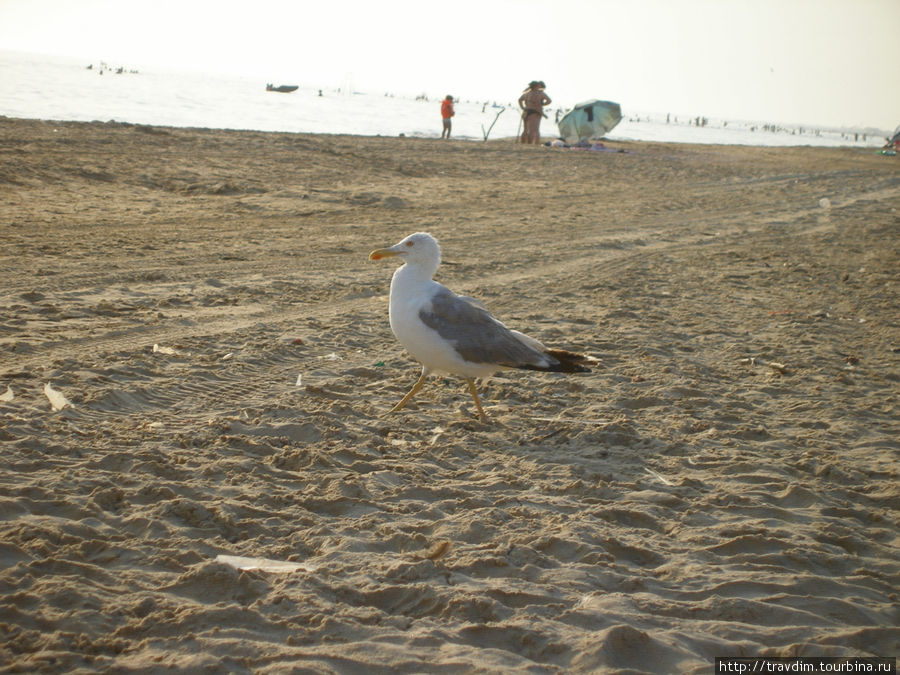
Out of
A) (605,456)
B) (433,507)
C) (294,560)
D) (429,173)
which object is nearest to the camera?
(294,560)

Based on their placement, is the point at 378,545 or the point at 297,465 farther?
the point at 297,465

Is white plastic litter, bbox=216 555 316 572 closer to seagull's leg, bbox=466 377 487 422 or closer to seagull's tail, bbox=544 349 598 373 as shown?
seagull's leg, bbox=466 377 487 422

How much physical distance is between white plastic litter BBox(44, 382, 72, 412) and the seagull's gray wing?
85.3 inches

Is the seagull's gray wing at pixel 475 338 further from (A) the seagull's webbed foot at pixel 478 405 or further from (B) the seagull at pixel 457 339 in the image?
(A) the seagull's webbed foot at pixel 478 405

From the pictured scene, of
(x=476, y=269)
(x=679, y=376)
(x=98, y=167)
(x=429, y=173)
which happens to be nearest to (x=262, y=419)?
(x=679, y=376)

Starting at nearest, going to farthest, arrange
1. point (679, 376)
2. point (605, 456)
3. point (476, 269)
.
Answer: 1. point (605, 456)
2. point (679, 376)
3. point (476, 269)

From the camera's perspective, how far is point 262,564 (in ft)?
10.2

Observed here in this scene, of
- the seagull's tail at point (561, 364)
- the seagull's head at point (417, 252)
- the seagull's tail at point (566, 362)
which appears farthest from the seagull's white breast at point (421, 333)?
the seagull's tail at point (566, 362)

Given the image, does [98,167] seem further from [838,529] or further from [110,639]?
[838,529]

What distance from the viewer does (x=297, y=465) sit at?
4.06 metres

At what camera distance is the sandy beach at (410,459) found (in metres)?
Answer: 2.79

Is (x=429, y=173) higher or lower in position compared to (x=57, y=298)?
higher

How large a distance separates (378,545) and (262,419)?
59.6 inches

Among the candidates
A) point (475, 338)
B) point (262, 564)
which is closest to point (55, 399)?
point (262, 564)
